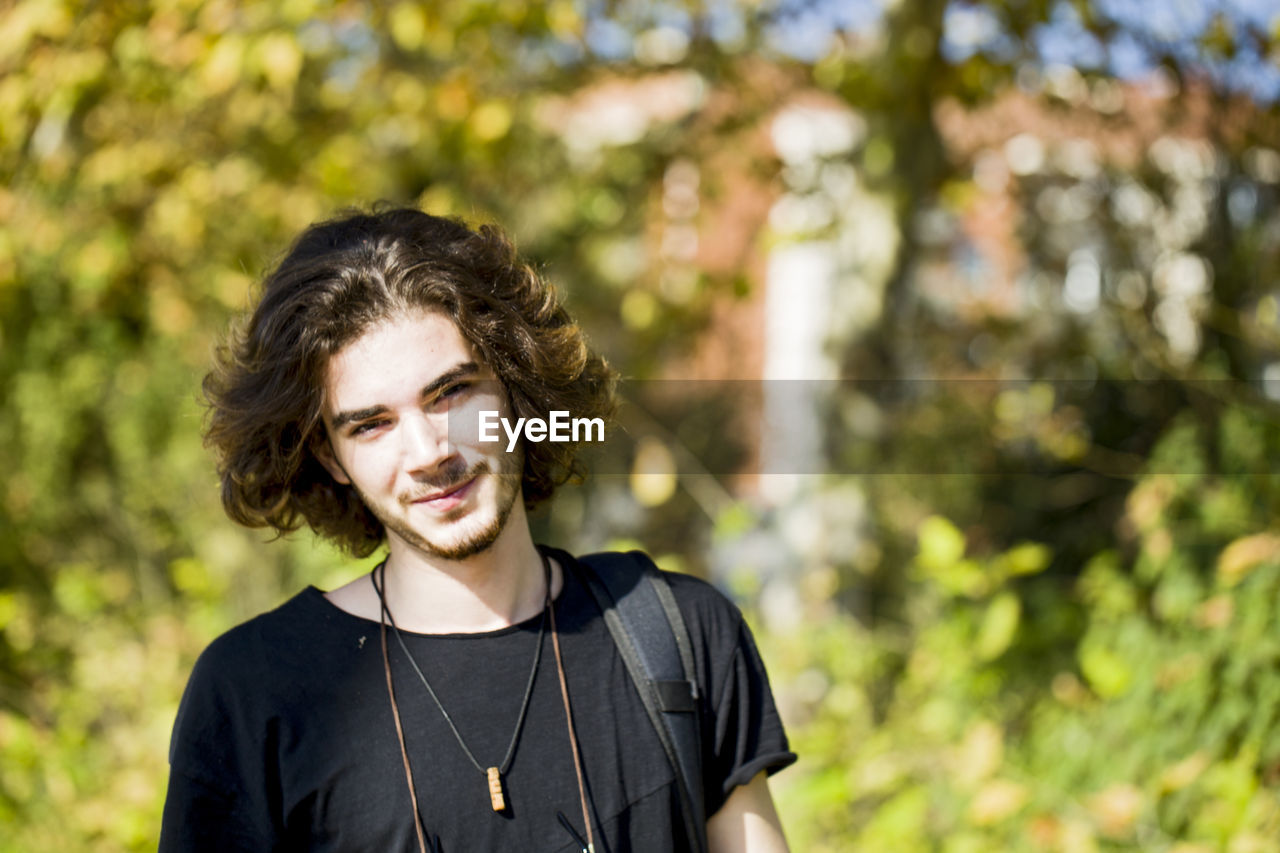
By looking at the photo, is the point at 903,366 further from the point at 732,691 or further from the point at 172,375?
the point at 732,691

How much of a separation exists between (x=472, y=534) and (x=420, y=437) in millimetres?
152

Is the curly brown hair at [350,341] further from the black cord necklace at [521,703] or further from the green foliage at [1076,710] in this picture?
the green foliage at [1076,710]

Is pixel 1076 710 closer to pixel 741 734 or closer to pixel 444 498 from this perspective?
pixel 741 734

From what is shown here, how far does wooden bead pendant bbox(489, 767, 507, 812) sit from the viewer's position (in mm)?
1418

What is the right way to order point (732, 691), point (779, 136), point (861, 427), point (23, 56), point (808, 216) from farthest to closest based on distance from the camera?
1. point (779, 136)
2. point (808, 216)
3. point (861, 427)
4. point (23, 56)
5. point (732, 691)

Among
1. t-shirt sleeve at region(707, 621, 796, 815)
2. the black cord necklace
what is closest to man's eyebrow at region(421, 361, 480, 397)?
the black cord necklace

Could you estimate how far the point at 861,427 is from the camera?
17.2 feet

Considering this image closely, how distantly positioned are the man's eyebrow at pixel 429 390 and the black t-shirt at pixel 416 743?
247mm

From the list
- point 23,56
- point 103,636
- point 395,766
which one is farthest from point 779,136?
point 395,766

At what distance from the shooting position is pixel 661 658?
5.17ft

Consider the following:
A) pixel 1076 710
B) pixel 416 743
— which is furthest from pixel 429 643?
pixel 1076 710

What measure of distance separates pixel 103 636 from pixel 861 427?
383 centimetres

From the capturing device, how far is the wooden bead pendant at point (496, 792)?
1.42 metres

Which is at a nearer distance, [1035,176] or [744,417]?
[1035,176]
